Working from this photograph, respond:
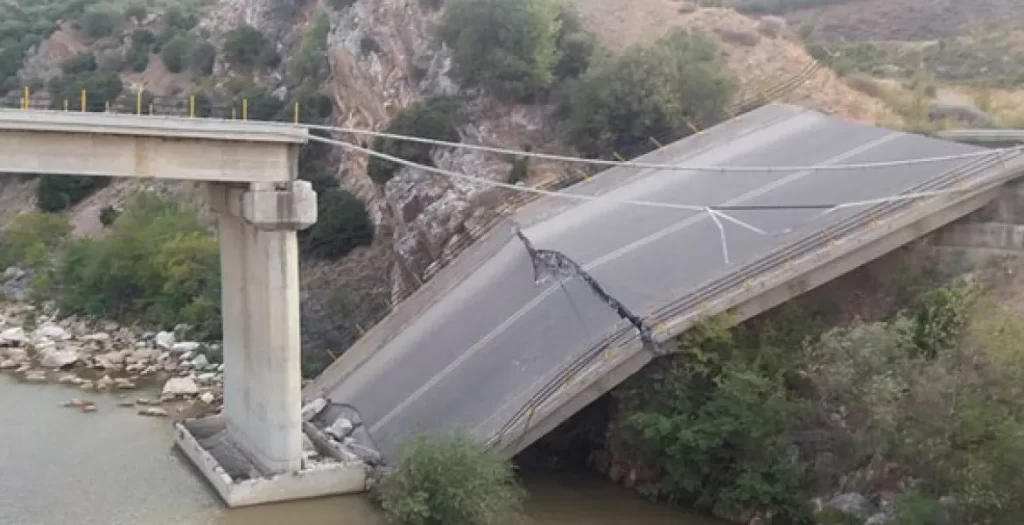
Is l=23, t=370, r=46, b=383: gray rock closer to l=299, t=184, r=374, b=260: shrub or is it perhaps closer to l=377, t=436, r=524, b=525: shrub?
l=299, t=184, r=374, b=260: shrub

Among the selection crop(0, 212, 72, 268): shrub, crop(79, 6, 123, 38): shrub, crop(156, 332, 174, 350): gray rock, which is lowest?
crop(156, 332, 174, 350): gray rock

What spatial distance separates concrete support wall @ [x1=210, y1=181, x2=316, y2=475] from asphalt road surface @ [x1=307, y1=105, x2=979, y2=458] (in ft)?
7.97

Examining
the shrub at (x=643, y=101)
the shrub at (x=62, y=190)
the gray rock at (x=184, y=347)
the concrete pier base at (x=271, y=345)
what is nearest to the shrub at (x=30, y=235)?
the shrub at (x=62, y=190)

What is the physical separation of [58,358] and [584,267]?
20080 mm

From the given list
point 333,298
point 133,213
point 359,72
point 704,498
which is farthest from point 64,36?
point 704,498

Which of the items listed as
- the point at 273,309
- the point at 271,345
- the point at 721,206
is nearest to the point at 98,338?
the point at 271,345

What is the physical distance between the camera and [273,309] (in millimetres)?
24656

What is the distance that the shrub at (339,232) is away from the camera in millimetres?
42906

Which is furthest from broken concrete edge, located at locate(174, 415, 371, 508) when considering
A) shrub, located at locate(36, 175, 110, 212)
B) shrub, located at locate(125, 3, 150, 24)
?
shrub, located at locate(125, 3, 150, 24)

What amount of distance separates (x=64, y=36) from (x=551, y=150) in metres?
54.5

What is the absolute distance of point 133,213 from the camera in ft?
164

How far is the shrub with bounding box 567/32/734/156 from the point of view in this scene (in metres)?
36.7

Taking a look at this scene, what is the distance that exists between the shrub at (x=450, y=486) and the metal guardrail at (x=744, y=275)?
1721 mm

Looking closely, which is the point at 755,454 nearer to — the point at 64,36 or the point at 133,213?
the point at 133,213
